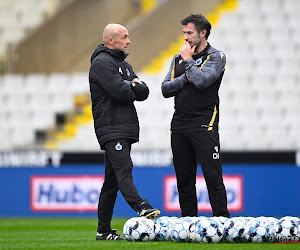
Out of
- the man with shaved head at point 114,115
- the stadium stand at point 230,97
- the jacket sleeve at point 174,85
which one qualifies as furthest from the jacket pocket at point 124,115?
the stadium stand at point 230,97

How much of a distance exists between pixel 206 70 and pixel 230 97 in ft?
29.1

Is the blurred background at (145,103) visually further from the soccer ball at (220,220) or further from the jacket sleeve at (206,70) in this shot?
the soccer ball at (220,220)

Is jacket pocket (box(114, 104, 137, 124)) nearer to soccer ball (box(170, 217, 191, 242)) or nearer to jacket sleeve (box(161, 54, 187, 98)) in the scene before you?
jacket sleeve (box(161, 54, 187, 98))

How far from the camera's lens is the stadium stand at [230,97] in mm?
14562

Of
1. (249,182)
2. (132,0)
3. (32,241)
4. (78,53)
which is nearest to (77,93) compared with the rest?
(78,53)

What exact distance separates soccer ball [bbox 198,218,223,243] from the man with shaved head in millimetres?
528

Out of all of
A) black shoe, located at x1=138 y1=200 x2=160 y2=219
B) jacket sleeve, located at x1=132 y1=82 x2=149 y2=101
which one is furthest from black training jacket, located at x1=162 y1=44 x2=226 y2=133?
black shoe, located at x1=138 y1=200 x2=160 y2=219

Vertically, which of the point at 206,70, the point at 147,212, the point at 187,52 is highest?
the point at 187,52

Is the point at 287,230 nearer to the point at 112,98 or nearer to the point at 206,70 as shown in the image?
the point at 206,70

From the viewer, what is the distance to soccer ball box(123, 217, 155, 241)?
596cm

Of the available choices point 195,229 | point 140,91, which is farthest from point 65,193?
point 195,229

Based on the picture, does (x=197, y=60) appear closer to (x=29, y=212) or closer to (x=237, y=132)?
(x=29, y=212)

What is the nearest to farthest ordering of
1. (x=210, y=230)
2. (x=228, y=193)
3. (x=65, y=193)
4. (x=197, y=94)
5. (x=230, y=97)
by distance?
1. (x=210, y=230)
2. (x=197, y=94)
3. (x=228, y=193)
4. (x=65, y=193)
5. (x=230, y=97)

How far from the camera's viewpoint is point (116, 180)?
252 inches
